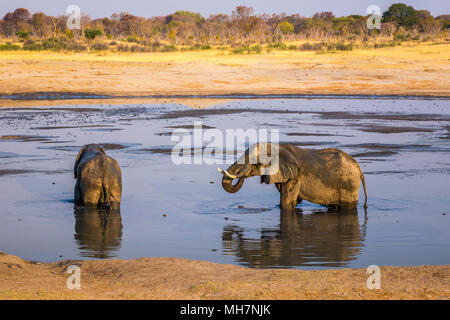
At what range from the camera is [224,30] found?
67.4m

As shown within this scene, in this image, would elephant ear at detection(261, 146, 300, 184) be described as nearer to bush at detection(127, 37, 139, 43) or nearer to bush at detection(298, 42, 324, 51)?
bush at detection(298, 42, 324, 51)

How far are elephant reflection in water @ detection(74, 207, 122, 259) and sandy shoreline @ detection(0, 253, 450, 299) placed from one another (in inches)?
32.9

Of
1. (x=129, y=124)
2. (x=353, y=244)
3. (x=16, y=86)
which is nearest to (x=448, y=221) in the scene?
(x=353, y=244)

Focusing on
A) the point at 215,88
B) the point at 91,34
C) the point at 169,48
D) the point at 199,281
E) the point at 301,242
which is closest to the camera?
the point at 199,281

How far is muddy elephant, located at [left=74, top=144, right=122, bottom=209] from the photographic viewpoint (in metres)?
9.77

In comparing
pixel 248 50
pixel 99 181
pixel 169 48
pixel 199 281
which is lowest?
pixel 199 281

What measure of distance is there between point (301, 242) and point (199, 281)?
2.44 metres

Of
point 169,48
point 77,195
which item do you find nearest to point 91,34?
point 169,48

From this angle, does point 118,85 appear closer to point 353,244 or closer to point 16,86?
point 16,86

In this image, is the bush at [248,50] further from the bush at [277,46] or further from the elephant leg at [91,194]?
the elephant leg at [91,194]

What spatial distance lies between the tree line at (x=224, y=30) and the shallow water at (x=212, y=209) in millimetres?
34874

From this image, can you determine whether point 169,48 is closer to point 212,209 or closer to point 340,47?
point 340,47

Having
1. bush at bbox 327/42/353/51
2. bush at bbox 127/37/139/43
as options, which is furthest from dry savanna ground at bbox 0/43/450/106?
bush at bbox 127/37/139/43

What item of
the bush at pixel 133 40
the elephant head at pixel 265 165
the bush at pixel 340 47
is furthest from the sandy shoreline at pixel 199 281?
the bush at pixel 133 40
